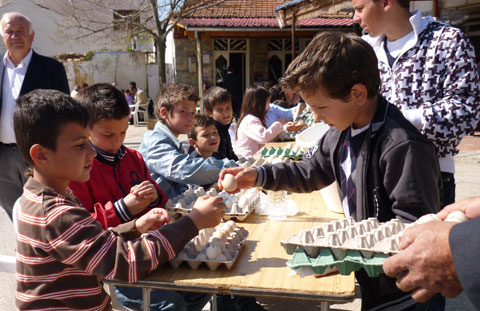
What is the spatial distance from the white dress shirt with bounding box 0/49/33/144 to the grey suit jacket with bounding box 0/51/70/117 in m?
0.04

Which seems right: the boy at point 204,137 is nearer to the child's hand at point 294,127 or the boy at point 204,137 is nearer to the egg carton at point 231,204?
the egg carton at point 231,204

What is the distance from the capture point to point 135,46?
26.1 metres

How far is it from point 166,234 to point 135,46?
26.1 m

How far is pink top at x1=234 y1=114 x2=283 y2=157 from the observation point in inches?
198

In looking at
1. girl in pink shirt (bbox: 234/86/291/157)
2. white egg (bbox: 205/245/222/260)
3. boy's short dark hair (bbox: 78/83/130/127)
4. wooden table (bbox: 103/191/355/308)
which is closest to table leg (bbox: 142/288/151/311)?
wooden table (bbox: 103/191/355/308)

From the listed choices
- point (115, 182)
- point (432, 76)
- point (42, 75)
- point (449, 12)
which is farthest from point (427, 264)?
point (449, 12)

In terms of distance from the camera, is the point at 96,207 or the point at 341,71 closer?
the point at 341,71

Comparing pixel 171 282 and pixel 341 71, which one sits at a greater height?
pixel 341 71

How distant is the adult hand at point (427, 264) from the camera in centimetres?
110

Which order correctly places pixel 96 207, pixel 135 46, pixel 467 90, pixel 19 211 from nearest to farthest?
1. pixel 19 211
2. pixel 96 207
3. pixel 467 90
4. pixel 135 46

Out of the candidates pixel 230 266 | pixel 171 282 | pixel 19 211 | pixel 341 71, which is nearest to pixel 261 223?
pixel 230 266

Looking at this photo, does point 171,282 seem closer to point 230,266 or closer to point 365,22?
point 230,266

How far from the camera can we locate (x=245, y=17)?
16297 millimetres

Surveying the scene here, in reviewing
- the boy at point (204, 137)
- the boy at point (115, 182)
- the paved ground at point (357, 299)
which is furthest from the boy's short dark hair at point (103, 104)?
the paved ground at point (357, 299)
